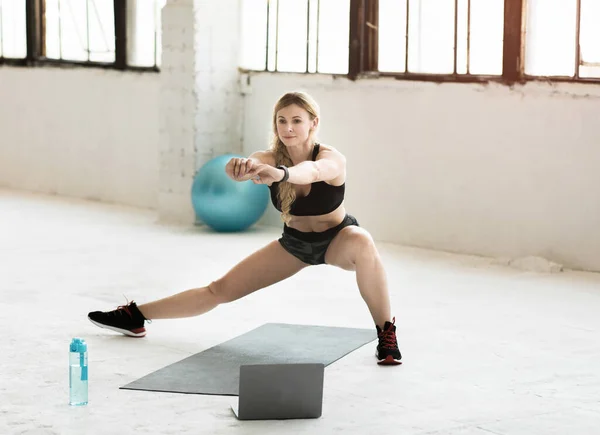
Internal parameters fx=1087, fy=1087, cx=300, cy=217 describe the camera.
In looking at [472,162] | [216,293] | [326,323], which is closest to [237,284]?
[216,293]

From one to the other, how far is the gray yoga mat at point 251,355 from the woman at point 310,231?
22cm

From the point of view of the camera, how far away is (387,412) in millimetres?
3473

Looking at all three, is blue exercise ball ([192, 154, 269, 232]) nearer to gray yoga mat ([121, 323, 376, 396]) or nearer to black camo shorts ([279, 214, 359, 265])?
gray yoga mat ([121, 323, 376, 396])

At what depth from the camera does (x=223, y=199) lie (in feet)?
23.5

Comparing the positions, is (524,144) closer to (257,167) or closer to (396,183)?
(396,183)

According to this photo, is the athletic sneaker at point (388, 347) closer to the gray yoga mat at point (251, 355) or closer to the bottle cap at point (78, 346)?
the gray yoga mat at point (251, 355)

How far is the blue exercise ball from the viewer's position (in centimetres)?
716

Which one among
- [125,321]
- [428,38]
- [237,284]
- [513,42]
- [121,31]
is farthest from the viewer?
[121,31]

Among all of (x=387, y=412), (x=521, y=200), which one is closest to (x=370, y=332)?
(x=387, y=412)

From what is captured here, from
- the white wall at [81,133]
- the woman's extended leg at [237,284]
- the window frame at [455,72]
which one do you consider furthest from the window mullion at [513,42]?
the white wall at [81,133]

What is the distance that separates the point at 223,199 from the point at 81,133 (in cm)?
252

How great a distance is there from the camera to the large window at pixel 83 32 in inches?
341

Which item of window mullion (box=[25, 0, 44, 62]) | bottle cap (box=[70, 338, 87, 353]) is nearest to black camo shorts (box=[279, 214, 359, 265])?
bottle cap (box=[70, 338, 87, 353])

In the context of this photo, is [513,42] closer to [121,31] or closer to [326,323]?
[326,323]
